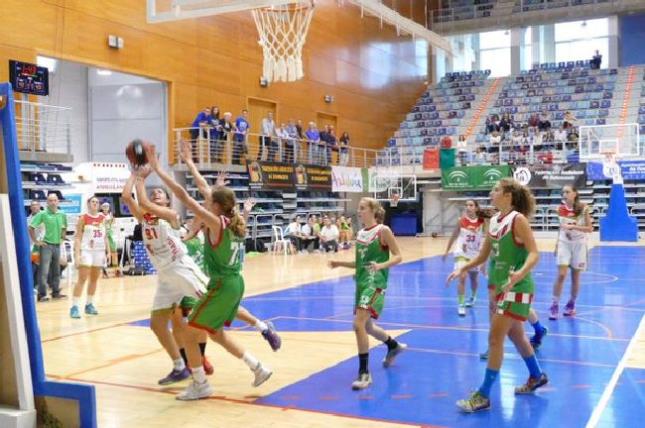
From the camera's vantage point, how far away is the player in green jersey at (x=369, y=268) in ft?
20.5

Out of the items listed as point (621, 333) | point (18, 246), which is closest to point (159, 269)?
point (18, 246)

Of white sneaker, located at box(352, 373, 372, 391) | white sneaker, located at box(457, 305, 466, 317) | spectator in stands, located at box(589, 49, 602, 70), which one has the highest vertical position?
spectator in stands, located at box(589, 49, 602, 70)

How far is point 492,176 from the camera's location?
91.5 feet

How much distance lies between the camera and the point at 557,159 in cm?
2794

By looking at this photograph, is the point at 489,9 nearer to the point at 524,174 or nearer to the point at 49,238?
the point at 524,174

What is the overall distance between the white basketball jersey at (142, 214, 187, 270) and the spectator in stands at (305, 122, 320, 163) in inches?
807

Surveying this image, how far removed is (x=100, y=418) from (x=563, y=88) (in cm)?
3219

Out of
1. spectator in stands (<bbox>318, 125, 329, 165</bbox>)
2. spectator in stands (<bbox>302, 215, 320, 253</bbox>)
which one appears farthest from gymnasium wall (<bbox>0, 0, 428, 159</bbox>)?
spectator in stands (<bbox>302, 215, 320, 253</bbox>)

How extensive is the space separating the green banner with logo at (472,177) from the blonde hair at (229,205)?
22933 mm

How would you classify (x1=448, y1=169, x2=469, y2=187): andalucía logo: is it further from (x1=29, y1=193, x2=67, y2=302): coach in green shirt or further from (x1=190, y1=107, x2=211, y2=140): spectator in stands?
(x1=29, y1=193, x2=67, y2=302): coach in green shirt

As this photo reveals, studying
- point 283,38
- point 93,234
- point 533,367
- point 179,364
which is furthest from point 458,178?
point 179,364

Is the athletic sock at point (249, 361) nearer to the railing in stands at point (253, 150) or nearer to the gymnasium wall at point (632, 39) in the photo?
the railing in stands at point (253, 150)

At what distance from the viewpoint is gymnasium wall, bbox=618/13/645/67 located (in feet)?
118

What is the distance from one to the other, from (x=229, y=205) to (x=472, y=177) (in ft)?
77.7
